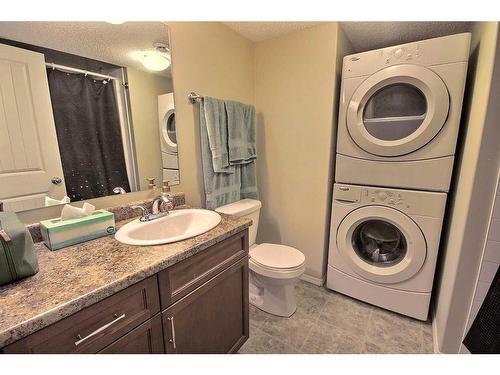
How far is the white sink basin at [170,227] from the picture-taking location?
1031mm

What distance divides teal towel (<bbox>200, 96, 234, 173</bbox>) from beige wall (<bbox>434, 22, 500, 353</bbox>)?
140cm

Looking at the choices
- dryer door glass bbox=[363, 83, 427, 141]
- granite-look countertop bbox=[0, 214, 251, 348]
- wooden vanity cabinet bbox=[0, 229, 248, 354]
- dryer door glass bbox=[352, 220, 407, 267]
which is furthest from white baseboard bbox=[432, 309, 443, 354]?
granite-look countertop bbox=[0, 214, 251, 348]

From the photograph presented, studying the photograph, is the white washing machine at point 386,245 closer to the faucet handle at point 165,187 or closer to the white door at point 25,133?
the faucet handle at point 165,187

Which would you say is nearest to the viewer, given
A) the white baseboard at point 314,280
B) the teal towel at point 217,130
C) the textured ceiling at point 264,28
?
the teal towel at point 217,130

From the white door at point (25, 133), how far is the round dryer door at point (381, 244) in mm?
1815

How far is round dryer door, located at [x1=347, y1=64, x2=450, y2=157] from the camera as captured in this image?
139 cm

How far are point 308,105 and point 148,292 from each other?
1.70 meters

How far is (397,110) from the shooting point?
61.6 inches

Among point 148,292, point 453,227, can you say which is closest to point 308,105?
point 453,227

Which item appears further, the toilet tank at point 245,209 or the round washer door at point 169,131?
the toilet tank at point 245,209

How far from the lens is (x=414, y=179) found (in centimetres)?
151

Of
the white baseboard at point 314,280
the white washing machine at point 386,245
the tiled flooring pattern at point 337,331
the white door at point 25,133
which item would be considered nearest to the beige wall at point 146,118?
the white door at point 25,133

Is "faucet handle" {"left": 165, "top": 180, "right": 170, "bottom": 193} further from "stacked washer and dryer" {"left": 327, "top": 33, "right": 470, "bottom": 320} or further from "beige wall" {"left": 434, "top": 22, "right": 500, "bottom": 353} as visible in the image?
"beige wall" {"left": 434, "top": 22, "right": 500, "bottom": 353}
